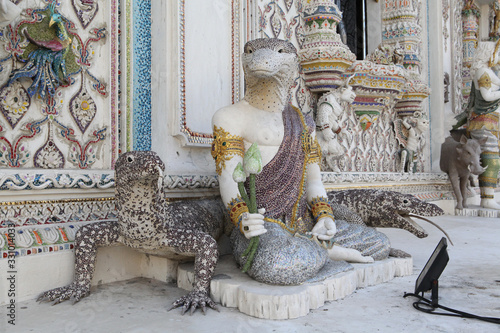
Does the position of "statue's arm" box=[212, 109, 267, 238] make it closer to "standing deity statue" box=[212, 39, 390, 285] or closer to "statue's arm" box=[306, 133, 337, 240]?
"standing deity statue" box=[212, 39, 390, 285]

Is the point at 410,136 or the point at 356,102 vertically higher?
the point at 356,102

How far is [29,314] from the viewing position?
1.99m

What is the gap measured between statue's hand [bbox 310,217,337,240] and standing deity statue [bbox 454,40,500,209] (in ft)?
15.2

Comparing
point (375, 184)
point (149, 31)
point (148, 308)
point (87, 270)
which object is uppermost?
point (149, 31)

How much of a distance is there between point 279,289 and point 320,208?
76 centimetres

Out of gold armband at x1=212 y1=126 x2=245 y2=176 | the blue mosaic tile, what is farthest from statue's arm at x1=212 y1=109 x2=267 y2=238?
the blue mosaic tile

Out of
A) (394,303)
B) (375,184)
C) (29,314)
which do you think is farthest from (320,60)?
(29,314)

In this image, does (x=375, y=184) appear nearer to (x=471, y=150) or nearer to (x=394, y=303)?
(x=471, y=150)

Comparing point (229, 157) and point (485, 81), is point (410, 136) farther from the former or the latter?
point (229, 157)

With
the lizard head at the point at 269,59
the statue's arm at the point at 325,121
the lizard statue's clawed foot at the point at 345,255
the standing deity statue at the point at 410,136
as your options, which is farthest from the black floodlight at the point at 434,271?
the standing deity statue at the point at 410,136

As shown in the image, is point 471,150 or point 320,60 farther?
point 471,150

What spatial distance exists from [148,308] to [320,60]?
3.04m

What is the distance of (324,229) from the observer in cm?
258

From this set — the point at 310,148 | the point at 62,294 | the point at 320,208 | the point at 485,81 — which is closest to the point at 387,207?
the point at 320,208
